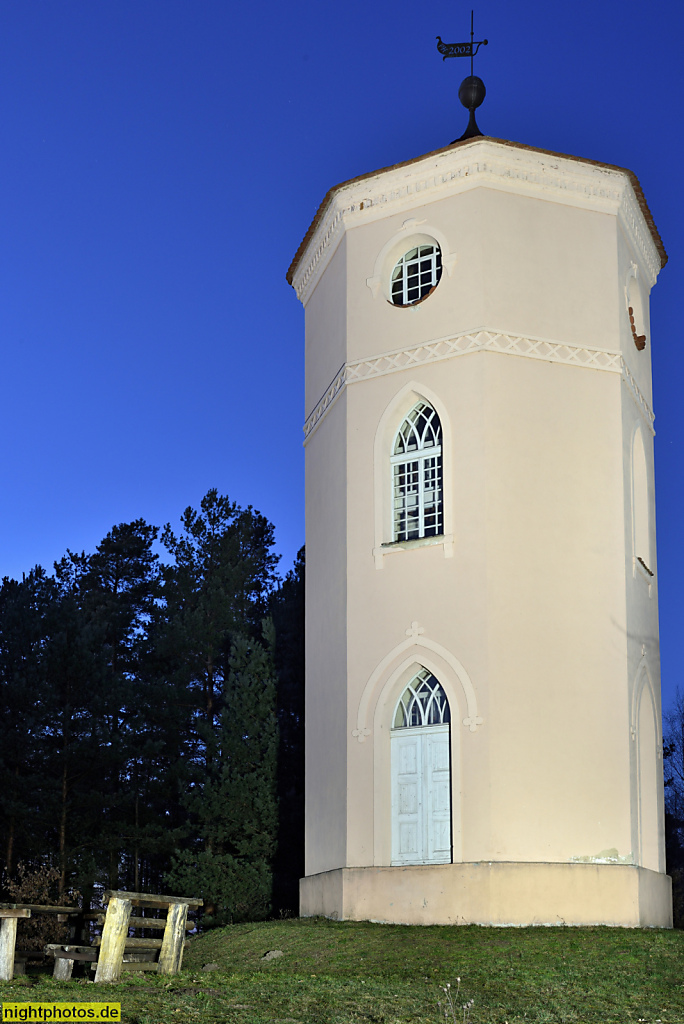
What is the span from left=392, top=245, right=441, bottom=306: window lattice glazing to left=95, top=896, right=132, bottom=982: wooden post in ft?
31.7

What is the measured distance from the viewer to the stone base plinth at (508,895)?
13.7m

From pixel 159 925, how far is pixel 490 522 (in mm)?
6862

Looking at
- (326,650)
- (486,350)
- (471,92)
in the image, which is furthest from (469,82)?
(326,650)

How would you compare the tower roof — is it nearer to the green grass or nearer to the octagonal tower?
the octagonal tower

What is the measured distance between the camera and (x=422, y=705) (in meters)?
15.3

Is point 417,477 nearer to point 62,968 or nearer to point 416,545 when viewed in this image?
point 416,545

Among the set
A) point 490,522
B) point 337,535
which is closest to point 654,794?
point 490,522

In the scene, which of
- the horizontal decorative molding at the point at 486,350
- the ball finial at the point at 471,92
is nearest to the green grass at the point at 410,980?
the horizontal decorative molding at the point at 486,350

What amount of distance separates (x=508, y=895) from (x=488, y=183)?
953 centimetres

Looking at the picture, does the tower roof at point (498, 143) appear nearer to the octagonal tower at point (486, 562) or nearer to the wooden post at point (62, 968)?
the octagonal tower at point (486, 562)

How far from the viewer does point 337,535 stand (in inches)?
659

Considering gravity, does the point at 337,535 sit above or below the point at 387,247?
below

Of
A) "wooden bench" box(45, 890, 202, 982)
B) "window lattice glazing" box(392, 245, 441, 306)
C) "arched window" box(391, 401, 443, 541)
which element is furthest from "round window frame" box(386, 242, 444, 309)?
"wooden bench" box(45, 890, 202, 982)

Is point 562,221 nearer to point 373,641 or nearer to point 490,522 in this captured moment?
point 490,522
